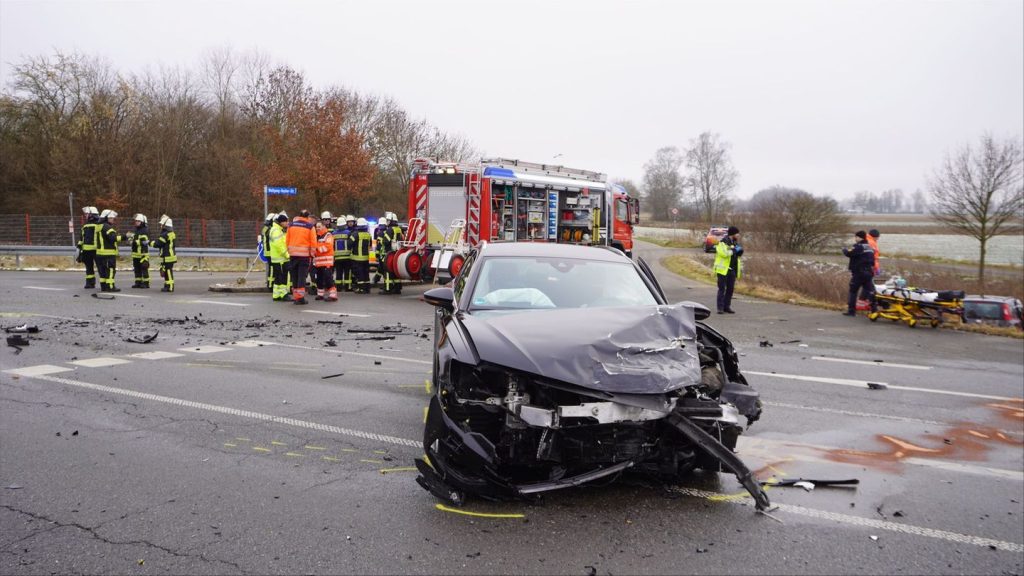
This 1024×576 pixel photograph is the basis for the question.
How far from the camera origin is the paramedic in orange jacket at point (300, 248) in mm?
14449

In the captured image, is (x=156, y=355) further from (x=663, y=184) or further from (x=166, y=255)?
(x=663, y=184)

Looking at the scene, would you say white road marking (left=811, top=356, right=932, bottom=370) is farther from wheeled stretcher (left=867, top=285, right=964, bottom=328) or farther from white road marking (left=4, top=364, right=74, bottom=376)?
white road marking (left=4, top=364, right=74, bottom=376)

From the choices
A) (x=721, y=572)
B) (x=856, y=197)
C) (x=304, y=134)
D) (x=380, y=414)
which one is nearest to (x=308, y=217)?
(x=380, y=414)

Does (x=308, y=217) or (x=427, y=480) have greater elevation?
(x=308, y=217)

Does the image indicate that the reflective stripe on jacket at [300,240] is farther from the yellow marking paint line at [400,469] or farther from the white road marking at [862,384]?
the yellow marking paint line at [400,469]

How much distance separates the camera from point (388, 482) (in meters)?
4.24

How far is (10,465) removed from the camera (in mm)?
4473

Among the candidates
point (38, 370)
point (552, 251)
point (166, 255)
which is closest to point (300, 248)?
point (166, 255)

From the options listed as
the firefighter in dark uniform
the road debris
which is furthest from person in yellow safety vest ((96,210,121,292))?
the firefighter in dark uniform

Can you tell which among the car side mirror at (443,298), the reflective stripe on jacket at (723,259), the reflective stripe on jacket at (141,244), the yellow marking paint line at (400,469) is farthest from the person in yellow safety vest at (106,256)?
the yellow marking paint line at (400,469)

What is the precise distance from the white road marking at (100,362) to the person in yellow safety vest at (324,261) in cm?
681

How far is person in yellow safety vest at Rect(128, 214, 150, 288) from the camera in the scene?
1667cm

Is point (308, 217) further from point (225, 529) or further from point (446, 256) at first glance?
point (225, 529)

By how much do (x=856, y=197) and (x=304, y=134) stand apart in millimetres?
85138
